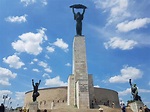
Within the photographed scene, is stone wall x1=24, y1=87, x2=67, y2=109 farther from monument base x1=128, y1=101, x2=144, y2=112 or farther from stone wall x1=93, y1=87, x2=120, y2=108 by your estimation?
monument base x1=128, y1=101, x2=144, y2=112

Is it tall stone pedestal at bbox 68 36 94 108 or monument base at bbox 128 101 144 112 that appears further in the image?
tall stone pedestal at bbox 68 36 94 108

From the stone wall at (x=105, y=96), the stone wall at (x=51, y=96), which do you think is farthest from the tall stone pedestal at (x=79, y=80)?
the stone wall at (x=51, y=96)

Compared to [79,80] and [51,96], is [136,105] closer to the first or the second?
[79,80]

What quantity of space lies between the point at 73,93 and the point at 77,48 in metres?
6.27

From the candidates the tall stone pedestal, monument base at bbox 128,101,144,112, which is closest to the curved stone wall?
the tall stone pedestal

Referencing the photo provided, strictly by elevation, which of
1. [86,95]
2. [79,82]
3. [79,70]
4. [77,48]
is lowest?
[86,95]

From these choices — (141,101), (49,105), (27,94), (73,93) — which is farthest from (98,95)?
(141,101)

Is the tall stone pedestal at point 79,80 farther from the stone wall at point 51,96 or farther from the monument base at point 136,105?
the stone wall at point 51,96

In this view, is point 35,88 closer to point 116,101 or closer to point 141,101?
point 141,101

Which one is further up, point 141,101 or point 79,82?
point 79,82

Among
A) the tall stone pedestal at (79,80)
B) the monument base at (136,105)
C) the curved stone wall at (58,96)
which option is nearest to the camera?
the monument base at (136,105)

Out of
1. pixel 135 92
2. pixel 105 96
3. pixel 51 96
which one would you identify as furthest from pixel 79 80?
pixel 105 96

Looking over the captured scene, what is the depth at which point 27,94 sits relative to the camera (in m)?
46.0

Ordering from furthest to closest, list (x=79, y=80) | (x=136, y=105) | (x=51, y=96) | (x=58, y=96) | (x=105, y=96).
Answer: (x=105, y=96) < (x=51, y=96) < (x=58, y=96) < (x=79, y=80) < (x=136, y=105)
